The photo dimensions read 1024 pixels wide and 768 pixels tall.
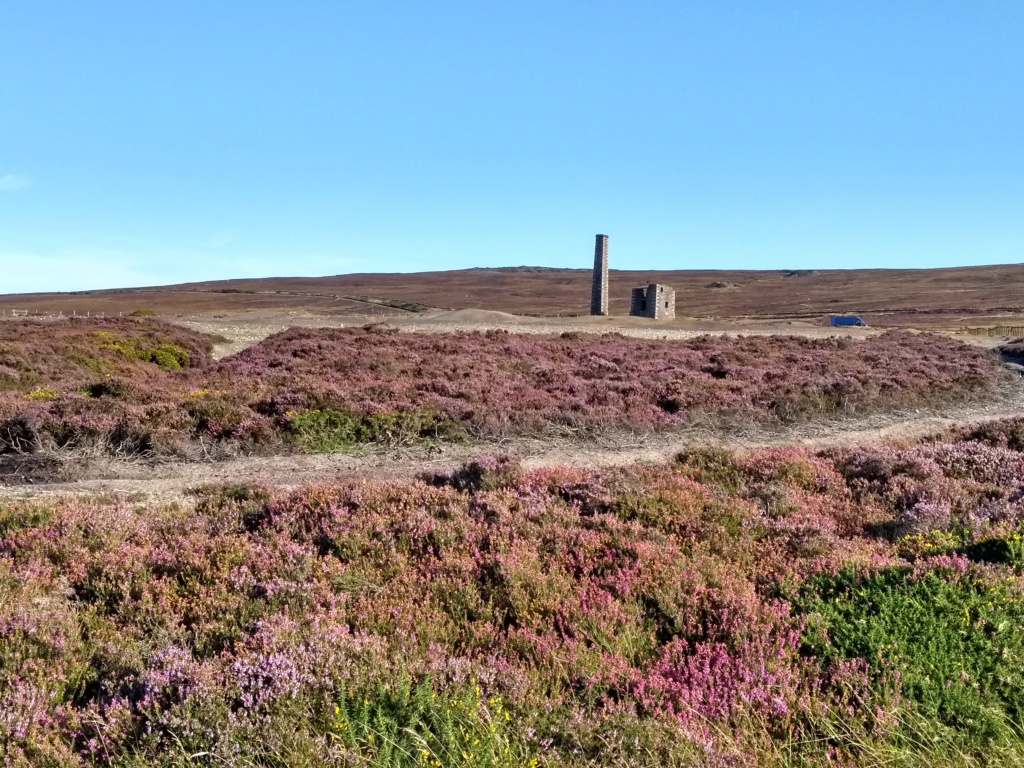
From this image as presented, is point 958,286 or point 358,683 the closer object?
point 358,683

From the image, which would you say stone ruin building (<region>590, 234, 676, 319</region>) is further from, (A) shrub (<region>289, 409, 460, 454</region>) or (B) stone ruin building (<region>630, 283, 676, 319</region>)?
(A) shrub (<region>289, 409, 460, 454</region>)

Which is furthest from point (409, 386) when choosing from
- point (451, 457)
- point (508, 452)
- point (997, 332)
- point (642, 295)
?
point (997, 332)

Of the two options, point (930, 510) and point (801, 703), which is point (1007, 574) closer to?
point (930, 510)

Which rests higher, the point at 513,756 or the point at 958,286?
the point at 958,286

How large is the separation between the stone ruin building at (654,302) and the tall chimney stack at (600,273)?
21.0 feet

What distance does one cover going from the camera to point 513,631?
451 centimetres

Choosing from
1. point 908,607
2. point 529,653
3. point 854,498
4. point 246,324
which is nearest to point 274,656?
point 529,653

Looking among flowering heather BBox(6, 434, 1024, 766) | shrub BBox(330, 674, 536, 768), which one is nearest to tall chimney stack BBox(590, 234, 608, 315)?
flowering heather BBox(6, 434, 1024, 766)

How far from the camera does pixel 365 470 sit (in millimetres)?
10273

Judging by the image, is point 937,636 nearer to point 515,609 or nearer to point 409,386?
point 515,609

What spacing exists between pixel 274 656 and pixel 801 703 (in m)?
2.93

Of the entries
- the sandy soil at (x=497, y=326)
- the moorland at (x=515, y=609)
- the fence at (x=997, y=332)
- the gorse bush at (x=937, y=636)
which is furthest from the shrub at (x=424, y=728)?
the fence at (x=997, y=332)

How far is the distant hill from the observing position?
96250 millimetres

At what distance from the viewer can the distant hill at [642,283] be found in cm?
9625
